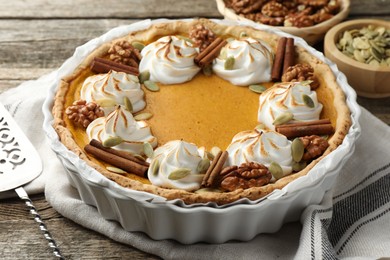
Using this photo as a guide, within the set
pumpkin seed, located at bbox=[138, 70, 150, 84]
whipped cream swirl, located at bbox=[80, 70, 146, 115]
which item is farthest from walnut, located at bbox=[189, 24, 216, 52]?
whipped cream swirl, located at bbox=[80, 70, 146, 115]

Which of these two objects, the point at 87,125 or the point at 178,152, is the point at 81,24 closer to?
the point at 87,125

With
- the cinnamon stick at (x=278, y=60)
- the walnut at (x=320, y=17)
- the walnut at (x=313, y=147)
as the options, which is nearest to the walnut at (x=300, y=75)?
the cinnamon stick at (x=278, y=60)

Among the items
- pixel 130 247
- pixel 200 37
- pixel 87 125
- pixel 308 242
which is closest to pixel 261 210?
pixel 308 242

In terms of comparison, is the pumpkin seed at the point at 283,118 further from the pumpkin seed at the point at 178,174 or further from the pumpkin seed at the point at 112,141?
the pumpkin seed at the point at 112,141

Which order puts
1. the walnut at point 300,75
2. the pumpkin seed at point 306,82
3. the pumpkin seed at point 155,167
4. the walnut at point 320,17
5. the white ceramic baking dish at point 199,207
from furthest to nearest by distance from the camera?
1. the walnut at point 320,17
2. the walnut at point 300,75
3. the pumpkin seed at point 306,82
4. the pumpkin seed at point 155,167
5. the white ceramic baking dish at point 199,207

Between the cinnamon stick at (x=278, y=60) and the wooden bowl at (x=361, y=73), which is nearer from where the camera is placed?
the cinnamon stick at (x=278, y=60)

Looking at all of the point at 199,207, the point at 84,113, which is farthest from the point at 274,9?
the point at 199,207

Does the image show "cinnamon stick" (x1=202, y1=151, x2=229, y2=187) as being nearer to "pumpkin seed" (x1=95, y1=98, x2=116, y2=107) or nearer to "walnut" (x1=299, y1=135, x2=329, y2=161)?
"walnut" (x1=299, y1=135, x2=329, y2=161)
